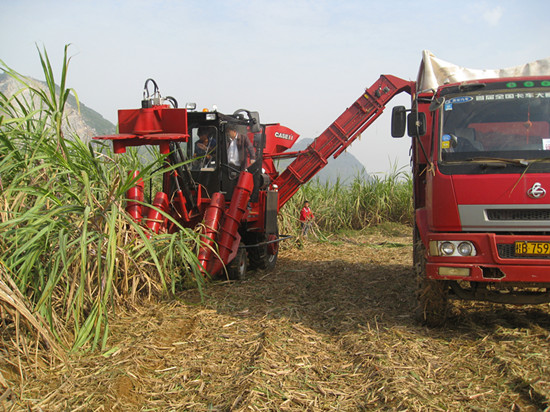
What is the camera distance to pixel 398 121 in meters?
4.73

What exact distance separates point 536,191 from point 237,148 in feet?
13.6

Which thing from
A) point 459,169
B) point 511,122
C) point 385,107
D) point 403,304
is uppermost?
point 385,107

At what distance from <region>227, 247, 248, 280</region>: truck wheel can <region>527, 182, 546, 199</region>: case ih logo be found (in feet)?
12.4

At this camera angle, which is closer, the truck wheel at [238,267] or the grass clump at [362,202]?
the truck wheel at [238,267]

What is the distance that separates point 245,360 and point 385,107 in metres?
5.63

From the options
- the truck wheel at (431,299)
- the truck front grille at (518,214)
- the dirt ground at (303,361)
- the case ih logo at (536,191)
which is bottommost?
the dirt ground at (303,361)

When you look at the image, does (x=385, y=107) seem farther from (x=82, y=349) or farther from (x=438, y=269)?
(x=82, y=349)

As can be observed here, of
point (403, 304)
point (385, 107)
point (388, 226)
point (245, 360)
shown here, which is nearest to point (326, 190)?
point (388, 226)

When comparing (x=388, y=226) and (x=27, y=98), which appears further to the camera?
(x=388, y=226)

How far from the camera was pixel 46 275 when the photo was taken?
4027mm

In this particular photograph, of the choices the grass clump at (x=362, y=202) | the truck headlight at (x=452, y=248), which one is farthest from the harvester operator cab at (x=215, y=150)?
the grass clump at (x=362, y=202)

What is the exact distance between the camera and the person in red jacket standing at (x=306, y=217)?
1049 cm

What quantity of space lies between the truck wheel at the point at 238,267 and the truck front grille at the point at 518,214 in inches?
138

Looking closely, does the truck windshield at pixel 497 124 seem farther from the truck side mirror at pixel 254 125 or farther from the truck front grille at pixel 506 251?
the truck side mirror at pixel 254 125
